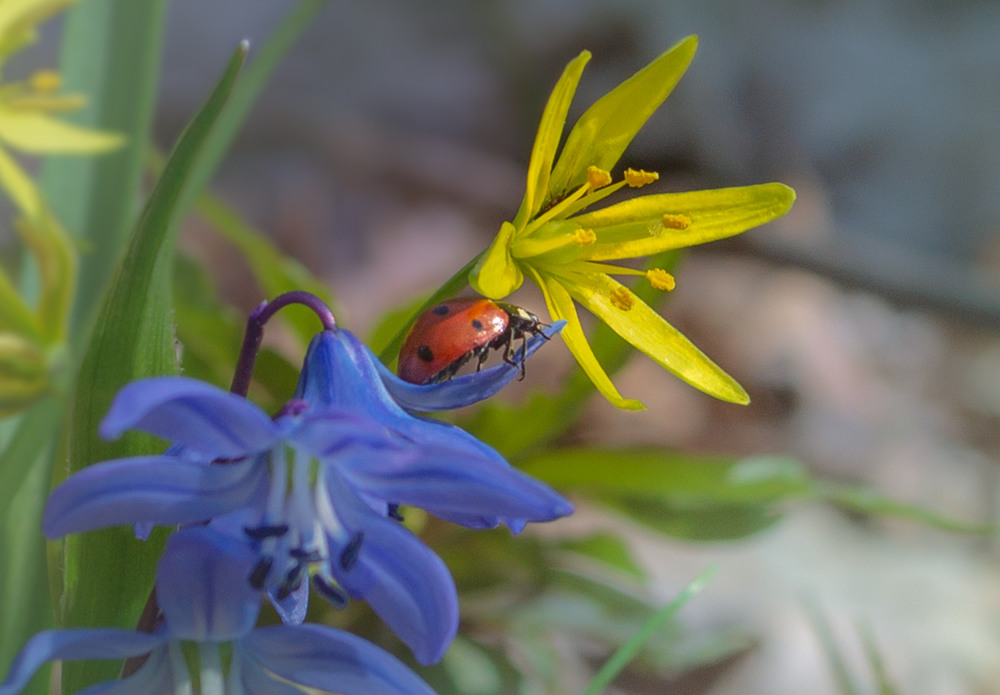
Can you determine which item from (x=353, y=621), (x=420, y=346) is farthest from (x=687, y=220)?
(x=353, y=621)

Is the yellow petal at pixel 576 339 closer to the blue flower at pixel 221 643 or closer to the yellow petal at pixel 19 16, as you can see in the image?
the blue flower at pixel 221 643

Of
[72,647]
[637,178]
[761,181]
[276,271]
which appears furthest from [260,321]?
[761,181]

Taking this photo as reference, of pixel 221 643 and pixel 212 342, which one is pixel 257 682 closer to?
pixel 221 643

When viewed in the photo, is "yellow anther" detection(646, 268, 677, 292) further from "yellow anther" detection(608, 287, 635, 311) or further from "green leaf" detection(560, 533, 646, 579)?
"green leaf" detection(560, 533, 646, 579)

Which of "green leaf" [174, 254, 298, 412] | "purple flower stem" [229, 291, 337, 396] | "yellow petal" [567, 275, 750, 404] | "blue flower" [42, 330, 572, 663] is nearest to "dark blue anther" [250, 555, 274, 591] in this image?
"blue flower" [42, 330, 572, 663]

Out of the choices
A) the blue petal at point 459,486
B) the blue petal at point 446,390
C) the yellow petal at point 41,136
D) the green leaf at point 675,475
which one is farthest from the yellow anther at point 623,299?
the green leaf at point 675,475

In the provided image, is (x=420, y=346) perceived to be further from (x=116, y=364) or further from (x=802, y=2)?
(x=802, y=2)

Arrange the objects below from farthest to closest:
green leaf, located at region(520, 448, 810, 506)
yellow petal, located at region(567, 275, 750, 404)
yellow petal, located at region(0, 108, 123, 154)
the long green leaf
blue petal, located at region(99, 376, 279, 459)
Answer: green leaf, located at region(520, 448, 810, 506) < the long green leaf < yellow petal, located at region(0, 108, 123, 154) < yellow petal, located at region(567, 275, 750, 404) < blue petal, located at region(99, 376, 279, 459)
